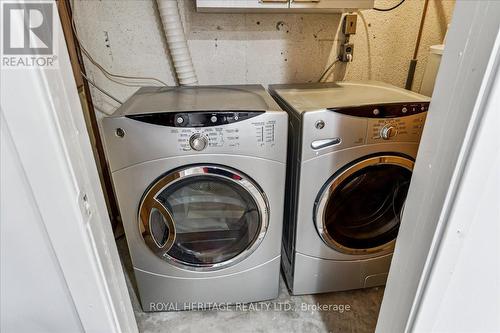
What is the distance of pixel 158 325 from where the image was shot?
53.0 inches

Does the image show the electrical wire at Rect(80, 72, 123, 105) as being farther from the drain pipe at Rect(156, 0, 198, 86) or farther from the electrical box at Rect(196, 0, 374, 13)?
the electrical box at Rect(196, 0, 374, 13)

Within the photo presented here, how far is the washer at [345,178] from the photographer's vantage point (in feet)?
3.68

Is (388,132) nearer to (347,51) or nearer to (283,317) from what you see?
(347,51)

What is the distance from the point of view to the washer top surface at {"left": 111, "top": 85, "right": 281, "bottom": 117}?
3.57 feet

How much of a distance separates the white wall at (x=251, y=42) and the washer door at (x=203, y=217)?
79 cm

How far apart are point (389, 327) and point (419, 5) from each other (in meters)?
1.73

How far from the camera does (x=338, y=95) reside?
1345 millimetres

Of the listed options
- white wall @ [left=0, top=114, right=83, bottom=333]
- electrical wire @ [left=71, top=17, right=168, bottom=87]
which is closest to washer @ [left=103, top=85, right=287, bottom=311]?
electrical wire @ [left=71, top=17, right=168, bottom=87]

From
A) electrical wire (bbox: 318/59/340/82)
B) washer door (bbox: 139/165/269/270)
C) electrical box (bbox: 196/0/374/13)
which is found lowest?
washer door (bbox: 139/165/269/270)

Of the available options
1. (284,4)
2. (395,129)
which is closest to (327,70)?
(284,4)

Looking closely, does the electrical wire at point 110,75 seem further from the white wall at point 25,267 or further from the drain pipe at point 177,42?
the white wall at point 25,267

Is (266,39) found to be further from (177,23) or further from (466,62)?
(466,62)

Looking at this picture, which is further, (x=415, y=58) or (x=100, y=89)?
(x=415, y=58)

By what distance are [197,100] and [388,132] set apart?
76 centimetres
